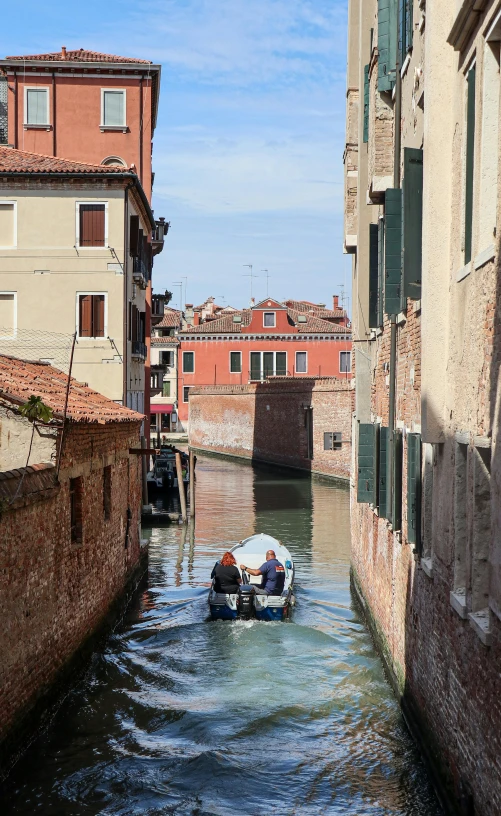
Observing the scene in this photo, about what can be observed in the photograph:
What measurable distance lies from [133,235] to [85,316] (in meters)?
2.22

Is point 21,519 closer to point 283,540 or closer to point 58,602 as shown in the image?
point 58,602

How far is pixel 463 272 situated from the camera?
671 cm

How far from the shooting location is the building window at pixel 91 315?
1886cm

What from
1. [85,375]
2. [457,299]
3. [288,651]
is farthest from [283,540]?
[457,299]

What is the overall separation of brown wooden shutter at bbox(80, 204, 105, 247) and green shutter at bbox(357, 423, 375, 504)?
8.48m

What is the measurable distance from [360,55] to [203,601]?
8319 millimetres

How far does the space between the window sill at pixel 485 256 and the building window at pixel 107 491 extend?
24.5ft

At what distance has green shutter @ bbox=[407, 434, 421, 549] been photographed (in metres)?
8.34

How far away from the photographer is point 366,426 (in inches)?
481

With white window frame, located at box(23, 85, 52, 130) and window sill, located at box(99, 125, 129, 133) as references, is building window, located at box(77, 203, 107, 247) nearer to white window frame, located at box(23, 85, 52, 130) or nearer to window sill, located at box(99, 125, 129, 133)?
window sill, located at box(99, 125, 129, 133)

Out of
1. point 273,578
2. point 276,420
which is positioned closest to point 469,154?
point 273,578

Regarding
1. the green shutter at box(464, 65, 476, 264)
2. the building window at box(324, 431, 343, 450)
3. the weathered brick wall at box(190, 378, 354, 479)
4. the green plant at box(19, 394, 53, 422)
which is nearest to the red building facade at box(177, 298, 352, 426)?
the weathered brick wall at box(190, 378, 354, 479)

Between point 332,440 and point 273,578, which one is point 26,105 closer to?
point 332,440

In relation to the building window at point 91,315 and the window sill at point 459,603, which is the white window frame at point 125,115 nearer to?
the building window at point 91,315
